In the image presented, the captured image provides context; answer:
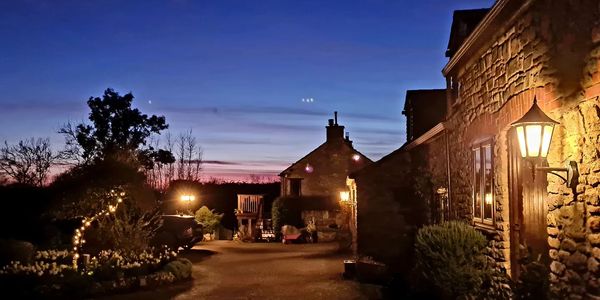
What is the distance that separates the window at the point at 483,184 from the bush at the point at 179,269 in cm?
842

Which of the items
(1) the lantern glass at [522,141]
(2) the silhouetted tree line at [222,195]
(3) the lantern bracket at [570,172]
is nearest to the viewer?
(3) the lantern bracket at [570,172]

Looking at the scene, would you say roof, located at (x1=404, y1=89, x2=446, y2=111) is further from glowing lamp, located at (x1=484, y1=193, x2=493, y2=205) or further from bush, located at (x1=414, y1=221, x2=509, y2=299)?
bush, located at (x1=414, y1=221, x2=509, y2=299)

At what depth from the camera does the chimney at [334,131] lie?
34.8 m

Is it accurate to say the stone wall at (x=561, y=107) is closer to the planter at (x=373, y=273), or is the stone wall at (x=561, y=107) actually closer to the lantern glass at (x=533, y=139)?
the lantern glass at (x=533, y=139)

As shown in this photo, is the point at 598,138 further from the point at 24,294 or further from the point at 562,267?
the point at 24,294

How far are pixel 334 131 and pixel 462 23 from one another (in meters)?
A: 20.2

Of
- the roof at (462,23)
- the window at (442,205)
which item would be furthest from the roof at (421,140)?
the roof at (462,23)

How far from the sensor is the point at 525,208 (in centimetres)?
784

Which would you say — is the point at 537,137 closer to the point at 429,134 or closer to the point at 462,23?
the point at 429,134

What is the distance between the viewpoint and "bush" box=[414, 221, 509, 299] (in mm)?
9039

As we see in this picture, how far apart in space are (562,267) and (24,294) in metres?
10.8

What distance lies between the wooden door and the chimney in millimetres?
26385

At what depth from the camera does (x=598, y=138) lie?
19.1 feet

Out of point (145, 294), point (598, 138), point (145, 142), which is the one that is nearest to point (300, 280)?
point (145, 294)
